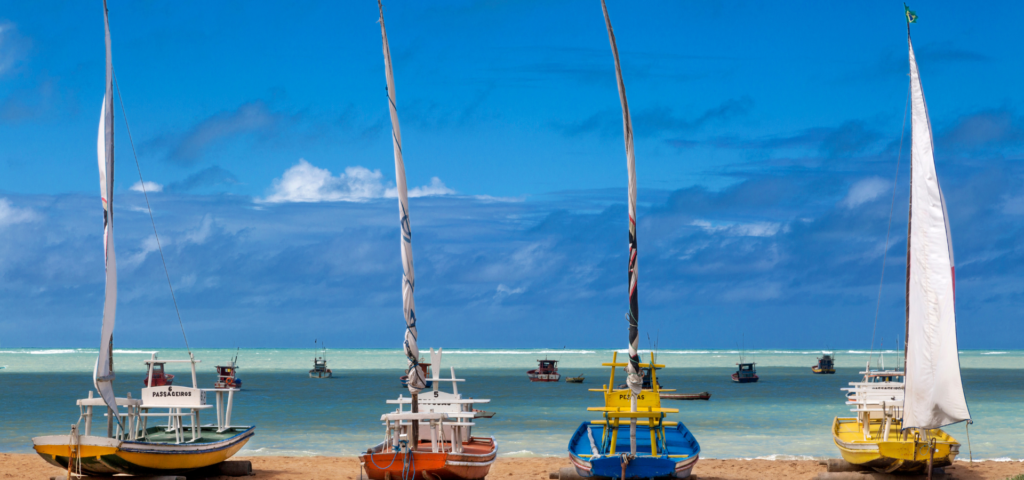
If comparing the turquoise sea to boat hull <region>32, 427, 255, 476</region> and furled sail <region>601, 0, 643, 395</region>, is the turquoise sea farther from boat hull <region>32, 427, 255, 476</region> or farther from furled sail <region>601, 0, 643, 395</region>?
furled sail <region>601, 0, 643, 395</region>

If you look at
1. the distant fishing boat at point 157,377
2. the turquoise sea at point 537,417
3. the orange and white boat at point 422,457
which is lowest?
the turquoise sea at point 537,417

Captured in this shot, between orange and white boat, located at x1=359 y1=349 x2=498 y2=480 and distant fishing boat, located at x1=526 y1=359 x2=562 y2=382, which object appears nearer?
orange and white boat, located at x1=359 y1=349 x2=498 y2=480

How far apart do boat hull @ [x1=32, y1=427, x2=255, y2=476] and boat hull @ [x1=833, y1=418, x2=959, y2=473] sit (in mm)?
13671

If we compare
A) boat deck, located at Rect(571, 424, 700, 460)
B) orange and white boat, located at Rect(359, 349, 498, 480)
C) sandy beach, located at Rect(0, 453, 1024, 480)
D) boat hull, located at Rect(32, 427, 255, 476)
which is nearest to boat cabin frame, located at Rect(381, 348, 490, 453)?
orange and white boat, located at Rect(359, 349, 498, 480)

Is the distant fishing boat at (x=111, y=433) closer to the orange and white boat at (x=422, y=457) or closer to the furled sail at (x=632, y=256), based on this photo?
the orange and white boat at (x=422, y=457)

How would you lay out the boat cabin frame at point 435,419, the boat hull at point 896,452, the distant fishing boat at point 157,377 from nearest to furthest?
the boat cabin frame at point 435,419, the boat hull at point 896,452, the distant fishing boat at point 157,377

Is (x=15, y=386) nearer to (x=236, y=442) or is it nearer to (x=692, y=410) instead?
(x=692, y=410)

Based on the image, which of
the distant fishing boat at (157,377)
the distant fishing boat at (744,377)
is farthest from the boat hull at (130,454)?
the distant fishing boat at (744,377)

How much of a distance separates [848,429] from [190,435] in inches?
623

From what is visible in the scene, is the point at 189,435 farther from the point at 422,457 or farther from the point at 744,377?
the point at 744,377

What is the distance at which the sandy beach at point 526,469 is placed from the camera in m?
22.7

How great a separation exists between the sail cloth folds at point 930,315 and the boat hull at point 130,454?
1408cm

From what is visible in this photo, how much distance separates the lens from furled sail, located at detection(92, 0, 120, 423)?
1794 centimetres

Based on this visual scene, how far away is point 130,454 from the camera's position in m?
18.2
